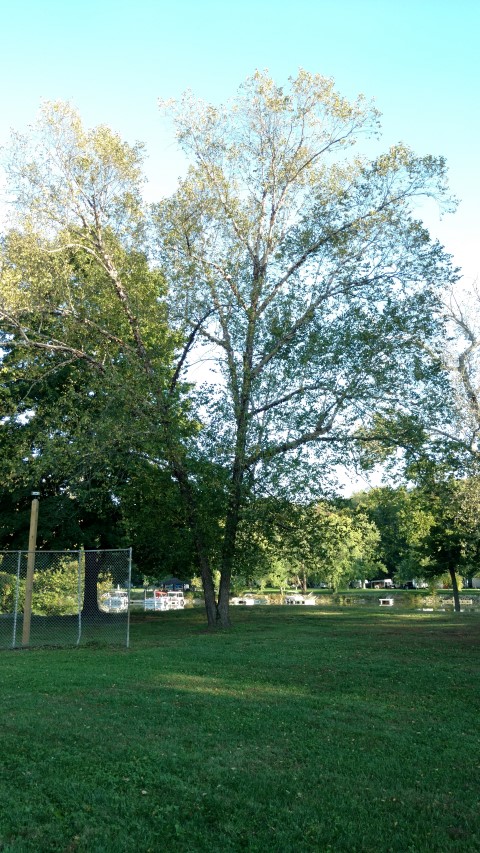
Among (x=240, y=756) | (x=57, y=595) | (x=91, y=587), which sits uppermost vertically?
(x=91, y=587)

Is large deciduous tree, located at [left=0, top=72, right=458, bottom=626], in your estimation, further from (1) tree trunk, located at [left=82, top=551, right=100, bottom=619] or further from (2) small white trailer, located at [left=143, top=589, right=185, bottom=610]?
(2) small white trailer, located at [left=143, top=589, right=185, bottom=610]

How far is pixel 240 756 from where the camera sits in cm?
646

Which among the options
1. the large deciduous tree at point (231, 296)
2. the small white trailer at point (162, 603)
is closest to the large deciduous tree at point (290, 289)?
the large deciduous tree at point (231, 296)

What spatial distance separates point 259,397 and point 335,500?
12.1 ft

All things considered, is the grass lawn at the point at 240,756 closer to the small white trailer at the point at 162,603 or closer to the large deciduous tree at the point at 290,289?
the large deciduous tree at the point at 290,289

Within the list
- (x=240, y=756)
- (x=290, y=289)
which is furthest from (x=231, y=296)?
(x=240, y=756)

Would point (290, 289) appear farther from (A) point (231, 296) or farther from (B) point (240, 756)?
(B) point (240, 756)

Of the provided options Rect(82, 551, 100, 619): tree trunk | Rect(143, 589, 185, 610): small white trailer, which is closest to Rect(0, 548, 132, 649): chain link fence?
Rect(82, 551, 100, 619): tree trunk

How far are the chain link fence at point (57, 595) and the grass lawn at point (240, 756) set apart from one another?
4249mm

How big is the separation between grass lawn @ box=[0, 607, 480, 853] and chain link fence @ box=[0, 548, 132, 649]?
167 inches

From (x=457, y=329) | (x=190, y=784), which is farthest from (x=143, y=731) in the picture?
(x=457, y=329)

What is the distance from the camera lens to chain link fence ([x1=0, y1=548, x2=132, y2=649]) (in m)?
17.1

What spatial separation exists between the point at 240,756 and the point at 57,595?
12690 millimetres

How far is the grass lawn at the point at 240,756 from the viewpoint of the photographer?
15.6ft
